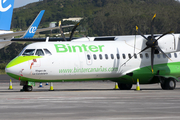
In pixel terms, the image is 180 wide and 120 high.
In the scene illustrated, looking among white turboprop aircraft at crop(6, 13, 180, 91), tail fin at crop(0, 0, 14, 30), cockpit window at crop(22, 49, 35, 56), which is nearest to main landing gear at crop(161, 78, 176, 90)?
white turboprop aircraft at crop(6, 13, 180, 91)

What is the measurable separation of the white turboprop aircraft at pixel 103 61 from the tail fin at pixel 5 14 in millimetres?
A: 16037

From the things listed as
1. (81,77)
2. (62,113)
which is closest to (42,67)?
(81,77)

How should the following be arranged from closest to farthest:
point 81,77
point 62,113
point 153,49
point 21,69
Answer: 1. point 62,113
2. point 21,69
3. point 81,77
4. point 153,49

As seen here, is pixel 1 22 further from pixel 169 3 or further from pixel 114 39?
pixel 169 3

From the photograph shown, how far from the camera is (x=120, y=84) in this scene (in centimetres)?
2350

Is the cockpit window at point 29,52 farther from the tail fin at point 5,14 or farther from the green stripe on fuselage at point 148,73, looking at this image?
the tail fin at point 5,14

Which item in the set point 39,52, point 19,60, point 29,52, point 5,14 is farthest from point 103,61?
point 5,14

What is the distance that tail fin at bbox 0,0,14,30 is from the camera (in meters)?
35.6

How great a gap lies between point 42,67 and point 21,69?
1.23 m

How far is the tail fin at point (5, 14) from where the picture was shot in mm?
35625

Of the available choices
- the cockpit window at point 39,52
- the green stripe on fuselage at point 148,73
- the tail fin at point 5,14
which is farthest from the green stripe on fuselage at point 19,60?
the tail fin at point 5,14

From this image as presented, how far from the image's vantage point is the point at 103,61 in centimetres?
2134

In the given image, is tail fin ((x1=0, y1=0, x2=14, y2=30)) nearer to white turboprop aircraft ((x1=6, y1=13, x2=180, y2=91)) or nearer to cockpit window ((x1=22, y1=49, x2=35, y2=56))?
white turboprop aircraft ((x1=6, y1=13, x2=180, y2=91))

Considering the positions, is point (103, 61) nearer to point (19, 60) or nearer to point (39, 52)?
point (39, 52)
